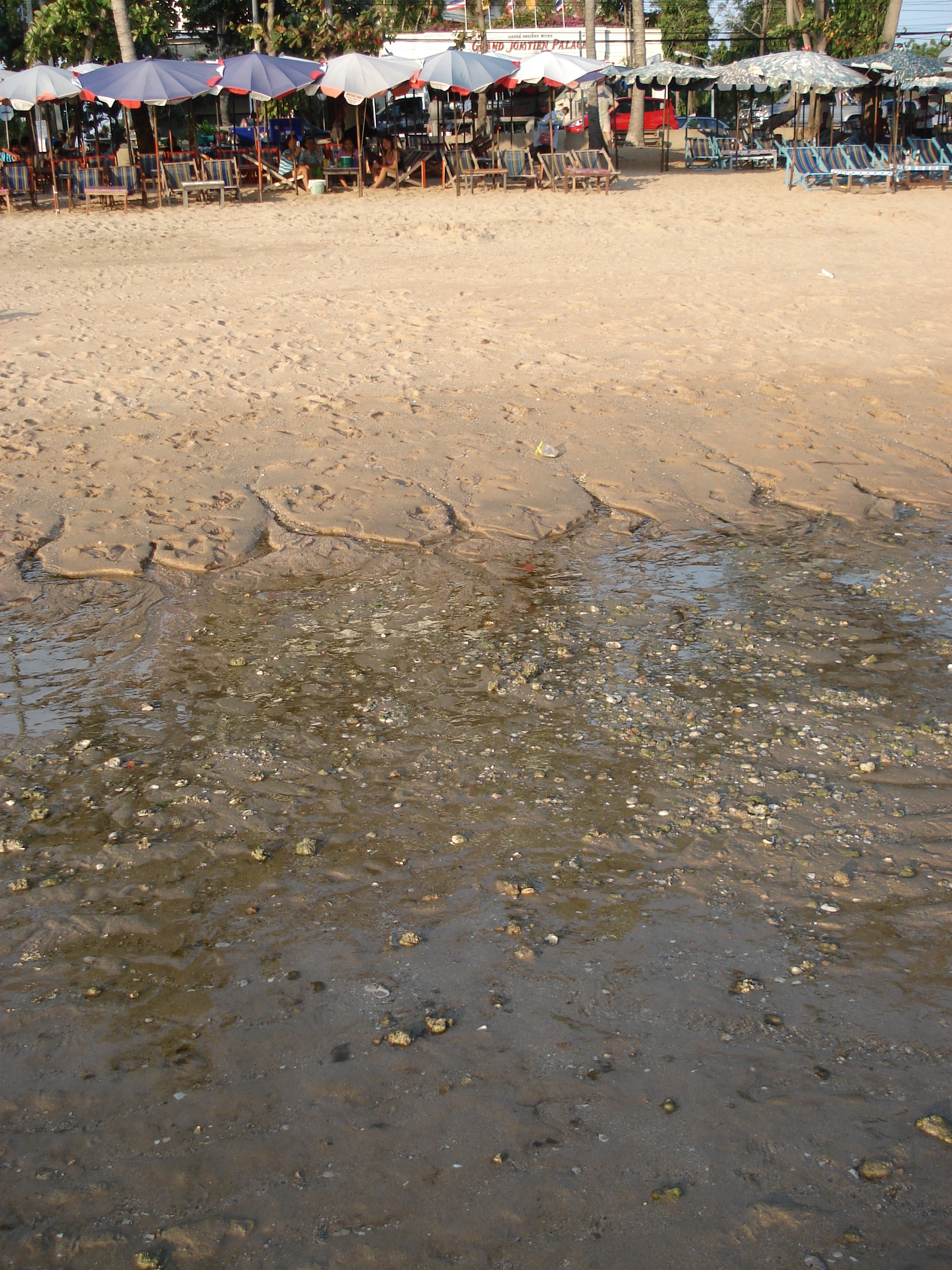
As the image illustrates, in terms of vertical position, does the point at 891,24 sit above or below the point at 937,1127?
above

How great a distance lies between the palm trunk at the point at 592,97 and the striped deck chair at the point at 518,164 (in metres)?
5.08

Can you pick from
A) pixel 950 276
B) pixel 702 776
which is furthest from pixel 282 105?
pixel 702 776

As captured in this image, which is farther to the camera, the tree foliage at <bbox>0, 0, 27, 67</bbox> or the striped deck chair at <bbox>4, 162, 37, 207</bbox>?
the tree foliage at <bbox>0, 0, 27, 67</bbox>

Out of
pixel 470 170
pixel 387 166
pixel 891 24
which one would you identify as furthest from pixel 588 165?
pixel 891 24

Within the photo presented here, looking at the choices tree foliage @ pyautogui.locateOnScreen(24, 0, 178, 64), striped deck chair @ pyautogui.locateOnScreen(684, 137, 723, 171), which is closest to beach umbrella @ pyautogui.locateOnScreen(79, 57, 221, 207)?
tree foliage @ pyautogui.locateOnScreen(24, 0, 178, 64)

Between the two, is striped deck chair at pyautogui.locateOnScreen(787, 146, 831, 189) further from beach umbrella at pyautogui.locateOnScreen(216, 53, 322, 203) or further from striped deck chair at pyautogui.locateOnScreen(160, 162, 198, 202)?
striped deck chair at pyautogui.locateOnScreen(160, 162, 198, 202)

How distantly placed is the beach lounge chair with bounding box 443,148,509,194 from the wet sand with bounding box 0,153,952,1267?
40.9ft

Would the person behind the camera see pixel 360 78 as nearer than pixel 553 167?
Yes

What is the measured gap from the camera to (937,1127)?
7.68 feet

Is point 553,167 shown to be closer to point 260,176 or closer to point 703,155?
point 260,176

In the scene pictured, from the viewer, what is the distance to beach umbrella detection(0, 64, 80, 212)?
18422 mm

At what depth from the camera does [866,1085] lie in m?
2.46

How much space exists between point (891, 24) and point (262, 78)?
17245 millimetres

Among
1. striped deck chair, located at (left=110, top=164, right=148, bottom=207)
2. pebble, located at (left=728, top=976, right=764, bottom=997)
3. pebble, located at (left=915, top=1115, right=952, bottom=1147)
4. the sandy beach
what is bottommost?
pebble, located at (left=915, top=1115, right=952, bottom=1147)
